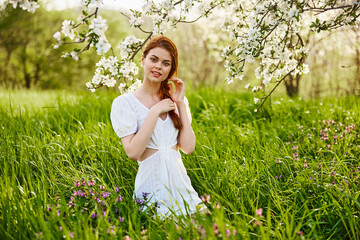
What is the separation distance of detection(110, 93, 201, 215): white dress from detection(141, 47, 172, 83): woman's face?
9.2 inches

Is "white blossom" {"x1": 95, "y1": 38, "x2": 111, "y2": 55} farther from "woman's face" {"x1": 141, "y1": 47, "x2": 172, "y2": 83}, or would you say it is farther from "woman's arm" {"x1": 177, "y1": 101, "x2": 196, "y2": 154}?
"woman's arm" {"x1": 177, "y1": 101, "x2": 196, "y2": 154}

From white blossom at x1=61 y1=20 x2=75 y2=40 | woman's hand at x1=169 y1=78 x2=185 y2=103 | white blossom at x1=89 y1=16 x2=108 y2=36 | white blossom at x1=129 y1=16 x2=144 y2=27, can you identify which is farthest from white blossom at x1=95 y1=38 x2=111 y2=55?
white blossom at x1=129 y1=16 x2=144 y2=27

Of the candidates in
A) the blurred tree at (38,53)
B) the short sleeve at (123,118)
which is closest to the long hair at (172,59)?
the short sleeve at (123,118)

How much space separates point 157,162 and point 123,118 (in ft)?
1.37

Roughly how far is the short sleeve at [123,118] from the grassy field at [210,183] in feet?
1.66

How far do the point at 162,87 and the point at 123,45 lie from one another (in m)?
0.64

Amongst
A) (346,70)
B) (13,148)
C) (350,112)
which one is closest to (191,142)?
(13,148)

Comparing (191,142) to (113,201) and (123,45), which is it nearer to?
(113,201)

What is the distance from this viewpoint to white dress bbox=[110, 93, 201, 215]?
2367 mm

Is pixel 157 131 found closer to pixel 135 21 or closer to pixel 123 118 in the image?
pixel 123 118

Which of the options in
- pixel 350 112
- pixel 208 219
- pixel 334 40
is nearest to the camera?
pixel 208 219

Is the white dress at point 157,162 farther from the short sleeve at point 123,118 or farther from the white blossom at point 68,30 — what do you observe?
the white blossom at point 68,30

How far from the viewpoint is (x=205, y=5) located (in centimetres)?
344

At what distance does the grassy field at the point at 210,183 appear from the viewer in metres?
1.98
